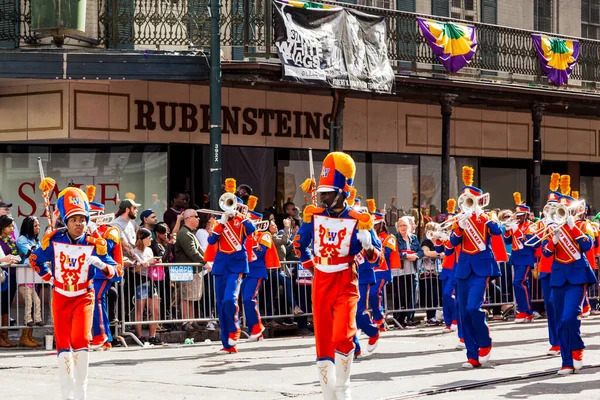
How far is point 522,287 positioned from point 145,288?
21.9 ft

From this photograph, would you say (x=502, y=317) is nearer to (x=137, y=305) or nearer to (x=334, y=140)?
(x=334, y=140)

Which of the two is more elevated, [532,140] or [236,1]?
[236,1]

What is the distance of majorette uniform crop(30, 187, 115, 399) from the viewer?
33.1 feet

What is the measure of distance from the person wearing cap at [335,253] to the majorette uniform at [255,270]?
5.23 m

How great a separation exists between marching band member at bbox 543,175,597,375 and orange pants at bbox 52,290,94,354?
4.94 meters

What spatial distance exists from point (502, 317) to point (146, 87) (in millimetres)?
7070

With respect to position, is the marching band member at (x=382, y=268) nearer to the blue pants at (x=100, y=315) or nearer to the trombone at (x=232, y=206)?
the trombone at (x=232, y=206)

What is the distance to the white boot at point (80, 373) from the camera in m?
10.0

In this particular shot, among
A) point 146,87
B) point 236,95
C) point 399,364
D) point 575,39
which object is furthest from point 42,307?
point 575,39

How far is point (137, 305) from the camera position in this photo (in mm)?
16156

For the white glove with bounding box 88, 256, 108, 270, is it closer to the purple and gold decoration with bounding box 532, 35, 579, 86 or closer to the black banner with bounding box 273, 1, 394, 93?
the black banner with bounding box 273, 1, 394, 93

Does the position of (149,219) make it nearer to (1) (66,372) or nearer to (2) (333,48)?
(2) (333,48)

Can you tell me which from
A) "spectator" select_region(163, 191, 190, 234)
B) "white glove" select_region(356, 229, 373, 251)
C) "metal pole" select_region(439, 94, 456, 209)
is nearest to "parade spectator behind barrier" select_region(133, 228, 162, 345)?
"spectator" select_region(163, 191, 190, 234)

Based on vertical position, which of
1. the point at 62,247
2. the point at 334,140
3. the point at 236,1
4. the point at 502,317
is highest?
the point at 236,1
